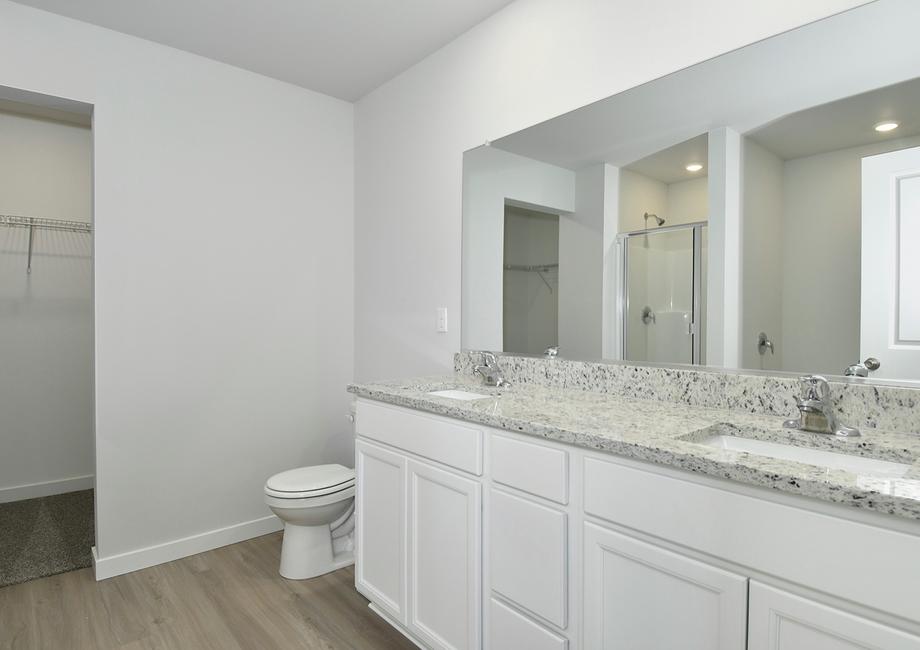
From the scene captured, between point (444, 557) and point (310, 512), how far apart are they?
91cm

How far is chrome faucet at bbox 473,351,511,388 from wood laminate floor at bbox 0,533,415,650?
1.01 metres

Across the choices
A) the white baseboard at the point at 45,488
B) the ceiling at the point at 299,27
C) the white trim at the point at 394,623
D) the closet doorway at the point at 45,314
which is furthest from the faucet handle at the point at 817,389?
the white baseboard at the point at 45,488

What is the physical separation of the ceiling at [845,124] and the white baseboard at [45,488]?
4205 millimetres

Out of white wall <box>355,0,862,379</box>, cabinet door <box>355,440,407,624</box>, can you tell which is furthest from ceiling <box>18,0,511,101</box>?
cabinet door <box>355,440,407,624</box>

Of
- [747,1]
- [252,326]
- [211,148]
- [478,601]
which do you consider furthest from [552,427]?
[211,148]

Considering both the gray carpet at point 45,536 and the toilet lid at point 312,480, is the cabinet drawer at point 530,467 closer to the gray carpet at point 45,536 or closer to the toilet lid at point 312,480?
the toilet lid at point 312,480

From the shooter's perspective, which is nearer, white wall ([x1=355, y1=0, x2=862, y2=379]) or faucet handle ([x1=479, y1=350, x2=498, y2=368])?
white wall ([x1=355, y1=0, x2=862, y2=379])

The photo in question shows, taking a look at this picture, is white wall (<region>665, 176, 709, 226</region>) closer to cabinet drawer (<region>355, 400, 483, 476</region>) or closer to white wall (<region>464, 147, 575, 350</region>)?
white wall (<region>464, 147, 575, 350</region>)

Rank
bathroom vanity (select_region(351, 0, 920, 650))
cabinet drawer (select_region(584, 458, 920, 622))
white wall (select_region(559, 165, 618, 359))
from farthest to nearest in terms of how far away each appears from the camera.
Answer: white wall (select_region(559, 165, 618, 359)) < bathroom vanity (select_region(351, 0, 920, 650)) < cabinet drawer (select_region(584, 458, 920, 622))

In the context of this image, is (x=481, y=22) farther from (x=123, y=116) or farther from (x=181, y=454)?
(x=181, y=454)

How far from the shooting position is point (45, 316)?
11.1 feet

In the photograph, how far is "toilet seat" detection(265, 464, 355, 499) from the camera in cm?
230

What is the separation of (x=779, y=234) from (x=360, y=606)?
80.1 inches

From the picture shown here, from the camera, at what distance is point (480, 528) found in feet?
5.05
